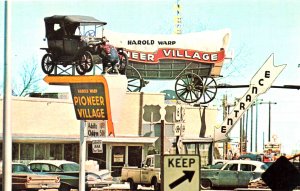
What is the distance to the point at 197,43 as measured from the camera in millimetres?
56594

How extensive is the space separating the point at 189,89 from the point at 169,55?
303 centimetres

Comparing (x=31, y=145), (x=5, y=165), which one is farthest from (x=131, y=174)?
(x=5, y=165)

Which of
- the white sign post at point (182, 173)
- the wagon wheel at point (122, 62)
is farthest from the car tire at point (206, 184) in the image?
the white sign post at point (182, 173)

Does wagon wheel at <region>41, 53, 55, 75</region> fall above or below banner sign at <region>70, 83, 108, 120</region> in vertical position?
above

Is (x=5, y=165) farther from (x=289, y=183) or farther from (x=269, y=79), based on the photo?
(x=269, y=79)

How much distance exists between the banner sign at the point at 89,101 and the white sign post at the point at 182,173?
56.9 ft

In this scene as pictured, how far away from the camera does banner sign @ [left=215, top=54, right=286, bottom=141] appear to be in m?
40.2

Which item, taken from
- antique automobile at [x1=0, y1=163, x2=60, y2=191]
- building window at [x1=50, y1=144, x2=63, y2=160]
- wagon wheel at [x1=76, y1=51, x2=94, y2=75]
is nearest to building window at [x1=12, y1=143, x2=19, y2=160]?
building window at [x1=50, y1=144, x2=63, y2=160]

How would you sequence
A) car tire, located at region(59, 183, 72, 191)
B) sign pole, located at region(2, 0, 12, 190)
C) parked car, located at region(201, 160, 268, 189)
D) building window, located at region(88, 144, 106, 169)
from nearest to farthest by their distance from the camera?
sign pole, located at region(2, 0, 12, 190)
car tire, located at region(59, 183, 72, 191)
parked car, located at region(201, 160, 268, 189)
building window, located at region(88, 144, 106, 169)

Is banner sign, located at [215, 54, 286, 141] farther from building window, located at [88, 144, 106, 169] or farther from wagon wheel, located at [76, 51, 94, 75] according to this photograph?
building window, located at [88, 144, 106, 169]

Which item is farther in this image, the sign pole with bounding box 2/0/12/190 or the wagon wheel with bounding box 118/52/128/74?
the wagon wheel with bounding box 118/52/128/74

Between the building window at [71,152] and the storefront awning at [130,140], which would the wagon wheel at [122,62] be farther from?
the building window at [71,152]

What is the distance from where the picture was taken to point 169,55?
188 feet

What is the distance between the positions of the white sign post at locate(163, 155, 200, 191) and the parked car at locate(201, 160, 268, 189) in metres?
26.8
